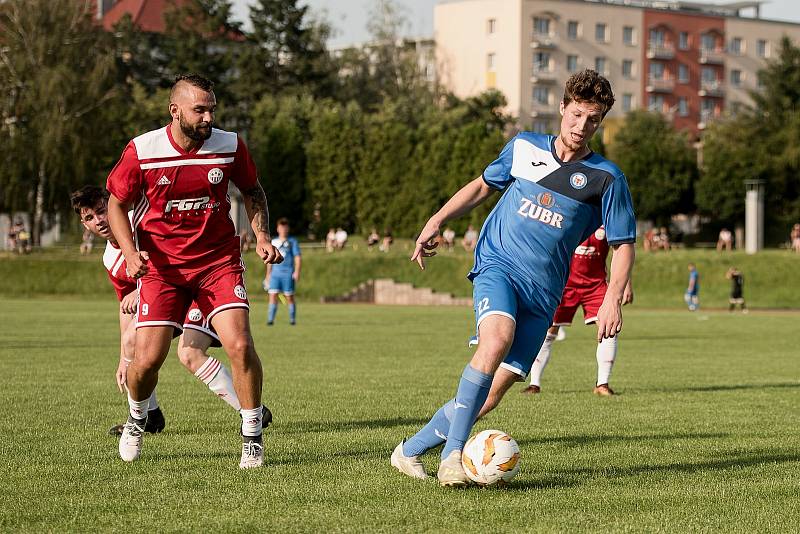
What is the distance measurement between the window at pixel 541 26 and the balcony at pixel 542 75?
2.87 meters

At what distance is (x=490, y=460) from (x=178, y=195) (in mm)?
2494

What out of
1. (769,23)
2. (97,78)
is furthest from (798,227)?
(769,23)

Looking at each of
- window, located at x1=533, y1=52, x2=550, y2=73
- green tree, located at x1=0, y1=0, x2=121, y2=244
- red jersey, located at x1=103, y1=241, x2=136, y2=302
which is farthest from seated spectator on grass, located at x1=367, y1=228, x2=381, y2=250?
red jersey, located at x1=103, y1=241, x2=136, y2=302

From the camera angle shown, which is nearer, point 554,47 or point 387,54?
point 387,54

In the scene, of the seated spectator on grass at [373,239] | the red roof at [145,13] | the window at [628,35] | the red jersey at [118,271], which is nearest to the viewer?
the red jersey at [118,271]

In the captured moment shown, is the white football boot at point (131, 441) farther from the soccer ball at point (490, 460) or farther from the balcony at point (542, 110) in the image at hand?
the balcony at point (542, 110)

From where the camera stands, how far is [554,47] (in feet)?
335

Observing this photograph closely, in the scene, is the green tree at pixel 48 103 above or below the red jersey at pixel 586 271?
above

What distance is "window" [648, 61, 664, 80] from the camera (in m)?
108

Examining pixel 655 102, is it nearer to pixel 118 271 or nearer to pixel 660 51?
pixel 660 51

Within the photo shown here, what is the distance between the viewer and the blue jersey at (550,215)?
696cm

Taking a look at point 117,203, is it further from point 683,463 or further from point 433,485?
point 683,463

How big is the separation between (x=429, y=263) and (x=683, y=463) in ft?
145

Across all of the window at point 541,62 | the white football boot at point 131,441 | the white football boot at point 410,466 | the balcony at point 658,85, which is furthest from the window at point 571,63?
the white football boot at point 410,466
